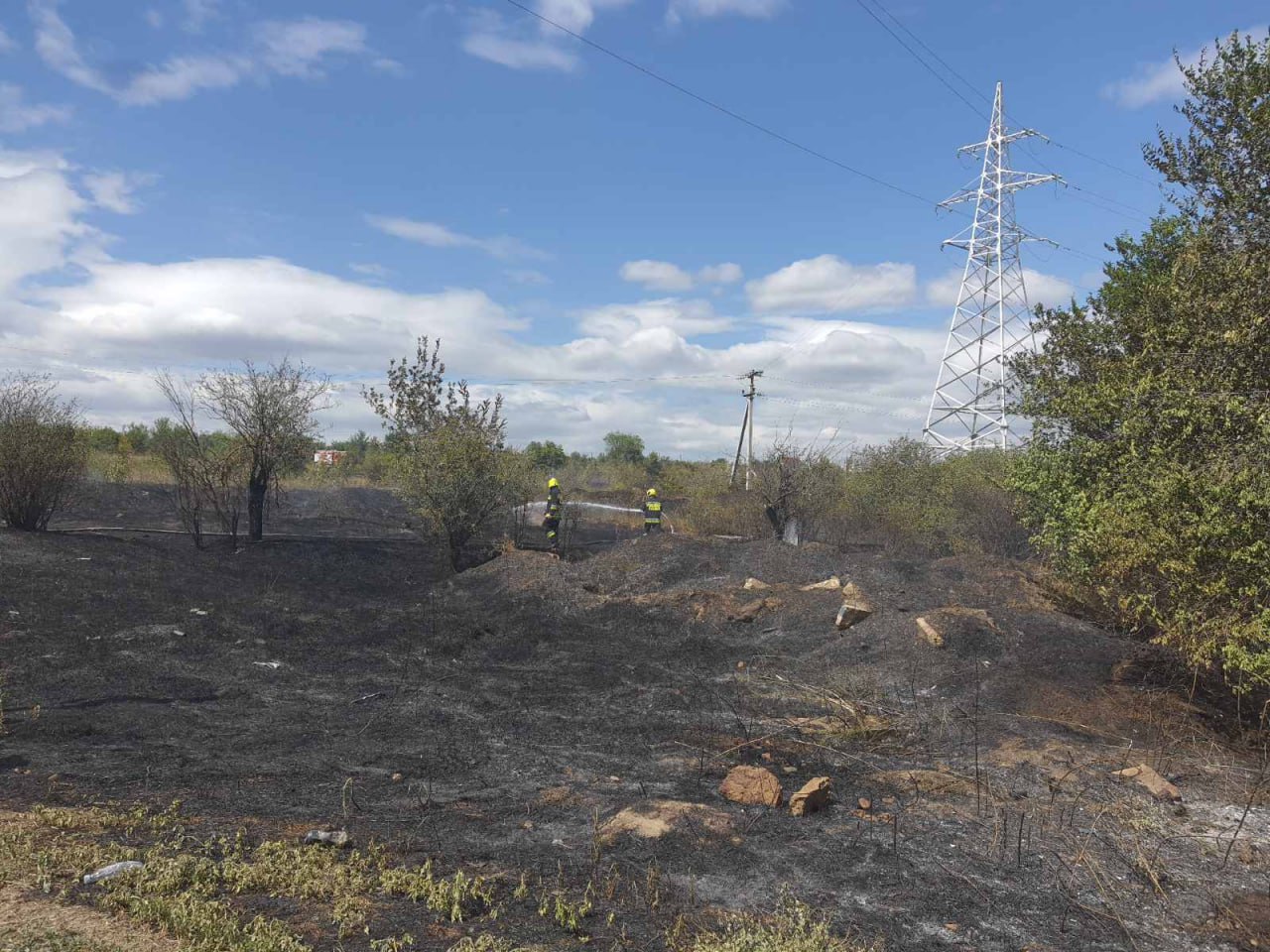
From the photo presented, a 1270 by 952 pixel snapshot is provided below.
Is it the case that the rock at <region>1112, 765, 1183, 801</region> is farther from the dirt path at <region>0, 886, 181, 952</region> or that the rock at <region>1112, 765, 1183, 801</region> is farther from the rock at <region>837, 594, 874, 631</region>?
the dirt path at <region>0, 886, 181, 952</region>

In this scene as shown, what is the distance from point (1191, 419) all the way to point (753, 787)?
460 cm

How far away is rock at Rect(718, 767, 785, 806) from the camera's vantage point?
589 cm

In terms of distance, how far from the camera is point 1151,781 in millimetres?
6406

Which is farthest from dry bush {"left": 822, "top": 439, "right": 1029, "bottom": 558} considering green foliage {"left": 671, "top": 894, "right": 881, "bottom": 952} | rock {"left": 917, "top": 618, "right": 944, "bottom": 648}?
green foliage {"left": 671, "top": 894, "right": 881, "bottom": 952}

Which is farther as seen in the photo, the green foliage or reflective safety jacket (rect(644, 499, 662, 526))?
reflective safety jacket (rect(644, 499, 662, 526))

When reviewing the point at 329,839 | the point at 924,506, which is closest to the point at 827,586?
the point at 924,506

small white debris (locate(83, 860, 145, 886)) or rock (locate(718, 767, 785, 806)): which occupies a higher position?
small white debris (locate(83, 860, 145, 886))

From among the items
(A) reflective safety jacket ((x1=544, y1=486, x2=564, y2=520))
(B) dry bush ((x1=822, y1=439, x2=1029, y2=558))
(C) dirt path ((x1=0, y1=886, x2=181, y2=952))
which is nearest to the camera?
(C) dirt path ((x1=0, y1=886, x2=181, y2=952))

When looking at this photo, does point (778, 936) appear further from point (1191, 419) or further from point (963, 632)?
point (963, 632)

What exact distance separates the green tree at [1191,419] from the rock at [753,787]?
3.52 metres

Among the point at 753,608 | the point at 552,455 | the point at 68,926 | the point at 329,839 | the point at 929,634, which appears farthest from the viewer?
the point at 552,455

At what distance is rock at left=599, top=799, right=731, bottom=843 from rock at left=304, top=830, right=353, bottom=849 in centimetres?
145

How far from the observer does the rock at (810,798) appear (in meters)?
5.72

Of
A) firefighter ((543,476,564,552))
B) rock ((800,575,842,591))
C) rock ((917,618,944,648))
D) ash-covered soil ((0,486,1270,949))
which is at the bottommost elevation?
ash-covered soil ((0,486,1270,949))
